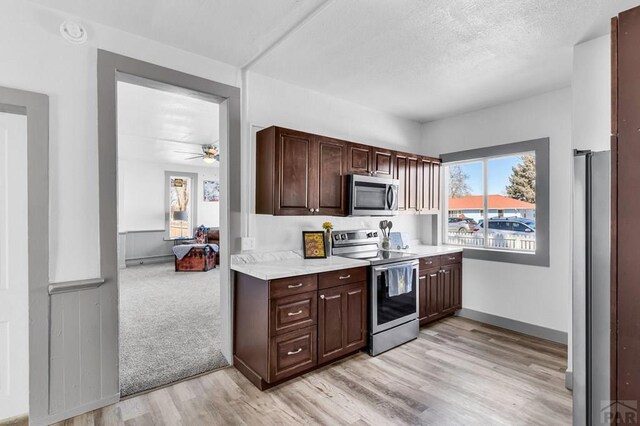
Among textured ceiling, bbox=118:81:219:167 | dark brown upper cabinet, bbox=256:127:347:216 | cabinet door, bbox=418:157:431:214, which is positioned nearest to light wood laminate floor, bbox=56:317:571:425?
dark brown upper cabinet, bbox=256:127:347:216

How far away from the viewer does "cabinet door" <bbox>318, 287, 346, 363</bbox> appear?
278 centimetres

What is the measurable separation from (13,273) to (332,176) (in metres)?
2.61

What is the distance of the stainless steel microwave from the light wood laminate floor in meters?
1.49

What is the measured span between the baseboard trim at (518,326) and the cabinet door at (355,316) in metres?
1.87

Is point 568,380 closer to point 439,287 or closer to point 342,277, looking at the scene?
point 439,287

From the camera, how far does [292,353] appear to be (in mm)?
2594

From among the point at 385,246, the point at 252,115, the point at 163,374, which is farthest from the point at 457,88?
the point at 163,374

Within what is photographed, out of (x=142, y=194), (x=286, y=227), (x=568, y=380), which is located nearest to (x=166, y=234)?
(x=142, y=194)

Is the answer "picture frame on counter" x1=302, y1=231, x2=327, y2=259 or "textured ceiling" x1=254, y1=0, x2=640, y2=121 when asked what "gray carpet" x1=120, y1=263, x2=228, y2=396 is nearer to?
"picture frame on counter" x1=302, y1=231, x2=327, y2=259

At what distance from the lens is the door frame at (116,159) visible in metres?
2.29

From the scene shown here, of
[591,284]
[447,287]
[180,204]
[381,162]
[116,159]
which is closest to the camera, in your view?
[591,284]

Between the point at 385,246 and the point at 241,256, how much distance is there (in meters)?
1.86

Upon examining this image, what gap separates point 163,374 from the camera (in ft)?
8.83

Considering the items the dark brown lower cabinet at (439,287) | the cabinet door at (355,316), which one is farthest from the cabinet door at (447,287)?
the cabinet door at (355,316)
